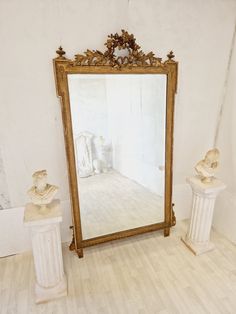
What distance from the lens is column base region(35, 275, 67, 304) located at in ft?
5.90

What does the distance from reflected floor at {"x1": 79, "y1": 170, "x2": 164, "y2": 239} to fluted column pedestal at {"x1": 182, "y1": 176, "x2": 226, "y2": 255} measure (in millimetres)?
358

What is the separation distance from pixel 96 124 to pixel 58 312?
1.57 metres

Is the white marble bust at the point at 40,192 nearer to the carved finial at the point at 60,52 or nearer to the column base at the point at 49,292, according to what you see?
the column base at the point at 49,292

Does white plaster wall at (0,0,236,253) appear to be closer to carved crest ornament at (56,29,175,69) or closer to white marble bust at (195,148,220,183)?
carved crest ornament at (56,29,175,69)

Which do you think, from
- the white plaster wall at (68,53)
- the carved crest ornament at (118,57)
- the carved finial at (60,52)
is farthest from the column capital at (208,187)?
the carved finial at (60,52)

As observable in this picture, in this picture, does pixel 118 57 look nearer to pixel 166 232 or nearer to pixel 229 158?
pixel 229 158

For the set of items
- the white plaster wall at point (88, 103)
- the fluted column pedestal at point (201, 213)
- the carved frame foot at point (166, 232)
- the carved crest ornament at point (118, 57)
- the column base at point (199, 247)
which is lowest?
the column base at point (199, 247)

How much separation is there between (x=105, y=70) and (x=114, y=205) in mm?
1321

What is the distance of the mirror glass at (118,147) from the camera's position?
1931mm

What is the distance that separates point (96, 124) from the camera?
1.98 m

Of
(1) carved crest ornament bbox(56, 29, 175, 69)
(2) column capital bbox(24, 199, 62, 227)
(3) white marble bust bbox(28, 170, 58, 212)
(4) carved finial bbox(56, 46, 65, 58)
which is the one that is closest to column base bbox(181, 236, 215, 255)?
(2) column capital bbox(24, 199, 62, 227)

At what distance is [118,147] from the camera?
2.12m

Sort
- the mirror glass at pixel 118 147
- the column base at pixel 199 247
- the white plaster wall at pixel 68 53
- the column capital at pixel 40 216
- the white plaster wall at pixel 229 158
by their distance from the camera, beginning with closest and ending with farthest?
the column capital at pixel 40 216 → the white plaster wall at pixel 68 53 → the mirror glass at pixel 118 147 → the column base at pixel 199 247 → the white plaster wall at pixel 229 158

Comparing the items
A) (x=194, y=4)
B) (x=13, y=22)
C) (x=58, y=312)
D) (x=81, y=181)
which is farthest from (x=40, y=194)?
(x=194, y=4)
